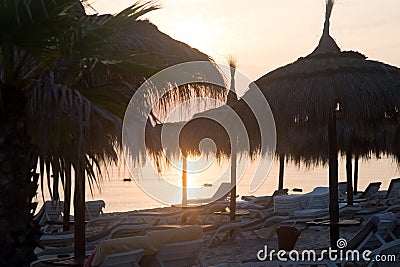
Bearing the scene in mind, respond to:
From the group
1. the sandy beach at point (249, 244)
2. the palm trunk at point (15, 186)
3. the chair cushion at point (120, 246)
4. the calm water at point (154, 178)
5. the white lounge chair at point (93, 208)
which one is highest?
the palm trunk at point (15, 186)

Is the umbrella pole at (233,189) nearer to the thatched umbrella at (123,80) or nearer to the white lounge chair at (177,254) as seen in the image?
the thatched umbrella at (123,80)

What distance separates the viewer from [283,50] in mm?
10383

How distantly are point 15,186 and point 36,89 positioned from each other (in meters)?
0.65

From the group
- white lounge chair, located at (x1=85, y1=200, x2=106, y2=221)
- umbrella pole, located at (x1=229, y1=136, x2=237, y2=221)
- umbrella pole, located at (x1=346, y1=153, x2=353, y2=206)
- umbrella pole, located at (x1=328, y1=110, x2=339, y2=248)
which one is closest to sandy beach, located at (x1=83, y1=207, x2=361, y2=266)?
umbrella pole, located at (x1=229, y1=136, x2=237, y2=221)

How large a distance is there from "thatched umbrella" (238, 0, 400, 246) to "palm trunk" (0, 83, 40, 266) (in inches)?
154

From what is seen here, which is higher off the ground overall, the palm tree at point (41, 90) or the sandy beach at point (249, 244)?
the palm tree at point (41, 90)

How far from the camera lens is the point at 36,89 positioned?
3875 mm

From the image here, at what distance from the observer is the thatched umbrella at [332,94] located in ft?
22.9

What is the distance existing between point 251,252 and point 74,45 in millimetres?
5297

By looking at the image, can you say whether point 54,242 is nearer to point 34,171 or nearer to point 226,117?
point 226,117

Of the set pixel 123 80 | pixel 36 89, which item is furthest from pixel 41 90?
pixel 123 80

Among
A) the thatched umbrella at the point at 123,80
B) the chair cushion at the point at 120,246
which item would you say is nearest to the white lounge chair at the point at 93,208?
the thatched umbrella at the point at 123,80

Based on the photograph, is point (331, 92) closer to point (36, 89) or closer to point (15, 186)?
point (36, 89)

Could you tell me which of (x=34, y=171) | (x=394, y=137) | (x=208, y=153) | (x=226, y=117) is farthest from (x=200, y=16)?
(x=394, y=137)
